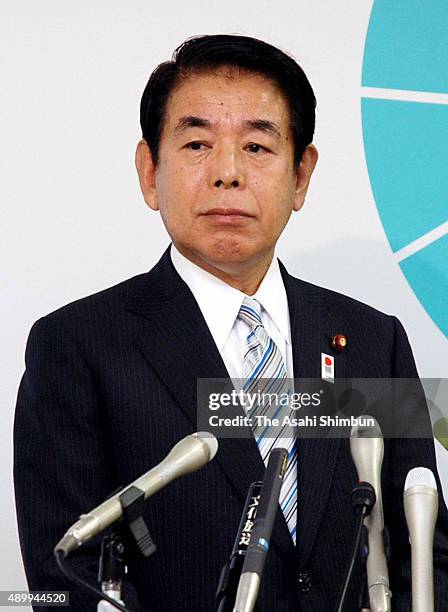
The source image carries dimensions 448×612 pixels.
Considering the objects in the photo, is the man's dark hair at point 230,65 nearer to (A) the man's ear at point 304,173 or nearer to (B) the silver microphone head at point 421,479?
(A) the man's ear at point 304,173

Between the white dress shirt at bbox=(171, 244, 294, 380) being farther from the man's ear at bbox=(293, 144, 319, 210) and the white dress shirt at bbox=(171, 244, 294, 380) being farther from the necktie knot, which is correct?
the man's ear at bbox=(293, 144, 319, 210)

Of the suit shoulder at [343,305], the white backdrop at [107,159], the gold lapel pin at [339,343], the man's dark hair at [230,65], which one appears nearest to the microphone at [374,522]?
the gold lapel pin at [339,343]

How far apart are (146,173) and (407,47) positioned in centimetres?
80

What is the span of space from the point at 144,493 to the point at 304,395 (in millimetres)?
852

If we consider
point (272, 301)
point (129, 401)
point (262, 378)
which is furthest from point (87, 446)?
point (272, 301)

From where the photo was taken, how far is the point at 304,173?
8.23ft

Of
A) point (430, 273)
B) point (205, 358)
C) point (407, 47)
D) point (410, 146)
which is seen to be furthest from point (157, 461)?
point (407, 47)

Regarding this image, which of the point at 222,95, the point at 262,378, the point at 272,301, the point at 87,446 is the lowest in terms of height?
the point at 87,446

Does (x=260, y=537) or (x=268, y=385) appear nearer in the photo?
(x=260, y=537)

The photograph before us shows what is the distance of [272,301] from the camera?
2.42 meters

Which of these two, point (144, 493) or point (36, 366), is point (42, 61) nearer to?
point (36, 366)

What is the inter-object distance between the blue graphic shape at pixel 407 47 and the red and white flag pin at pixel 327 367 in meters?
0.80

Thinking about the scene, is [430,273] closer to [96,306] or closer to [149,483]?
[96,306]

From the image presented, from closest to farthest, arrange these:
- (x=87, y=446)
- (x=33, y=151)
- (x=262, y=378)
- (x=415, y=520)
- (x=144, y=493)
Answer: (x=144, y=493), (x=415, y=520), (x=87, y=446), (x=262, y=378), (x=33, y=151)
